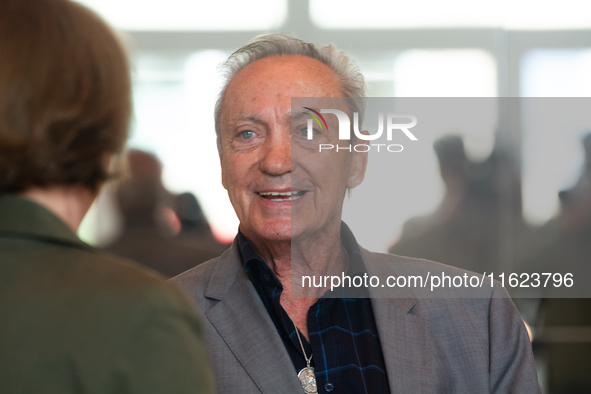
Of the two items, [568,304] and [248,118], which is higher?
[248,118]

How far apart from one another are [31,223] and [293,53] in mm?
1169

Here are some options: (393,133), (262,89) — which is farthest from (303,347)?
(393,133)

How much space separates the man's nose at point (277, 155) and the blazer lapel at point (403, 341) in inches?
16.1

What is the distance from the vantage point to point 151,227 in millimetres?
2805

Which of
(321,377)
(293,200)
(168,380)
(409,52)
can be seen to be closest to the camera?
(168,380)

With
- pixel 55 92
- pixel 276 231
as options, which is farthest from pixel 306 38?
pixel 55 92

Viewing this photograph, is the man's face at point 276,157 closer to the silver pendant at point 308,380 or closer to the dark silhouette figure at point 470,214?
the silver pendant at point 308,380


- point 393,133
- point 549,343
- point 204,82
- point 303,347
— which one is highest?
point 204,82

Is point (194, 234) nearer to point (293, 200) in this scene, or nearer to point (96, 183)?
point (293, 200)

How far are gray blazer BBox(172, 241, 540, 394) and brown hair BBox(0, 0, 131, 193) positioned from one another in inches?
31.3

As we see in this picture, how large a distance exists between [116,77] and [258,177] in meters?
0.89

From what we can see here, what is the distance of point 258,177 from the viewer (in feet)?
5.19

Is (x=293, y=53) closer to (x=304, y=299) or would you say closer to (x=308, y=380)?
(x=304, y=299)

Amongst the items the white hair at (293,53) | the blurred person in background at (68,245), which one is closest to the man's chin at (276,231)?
the white hair at (293,53)
